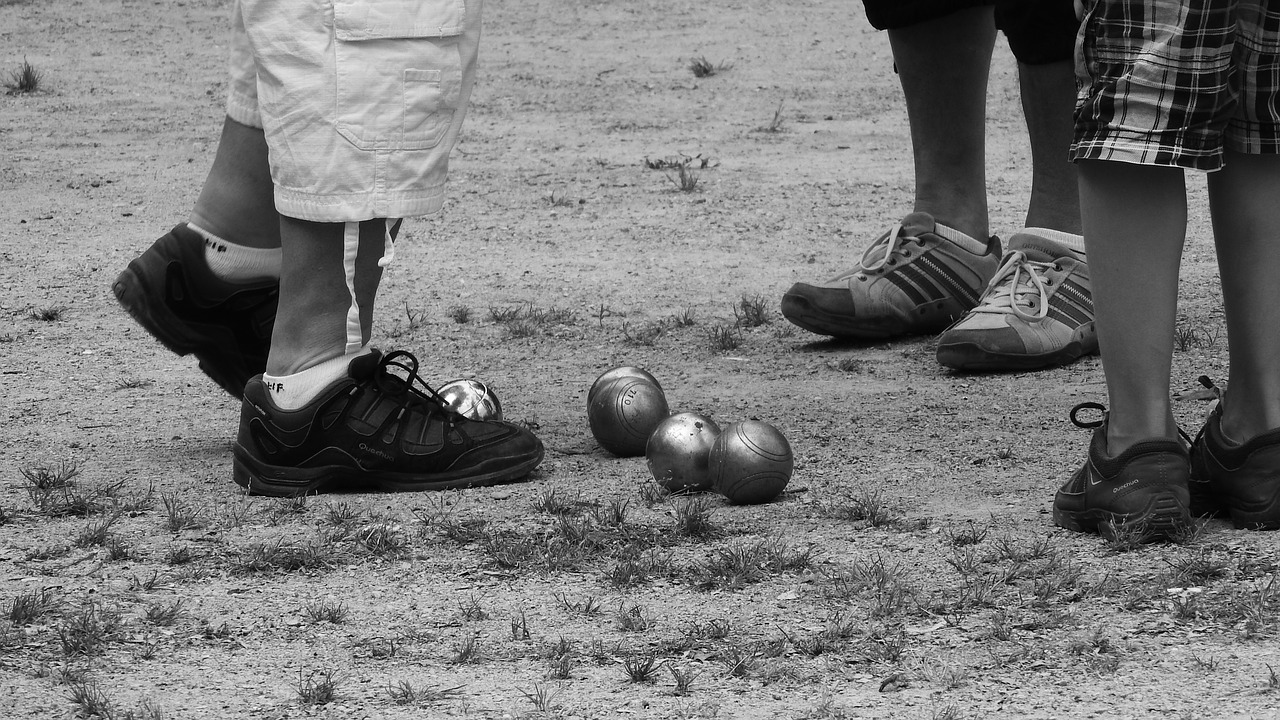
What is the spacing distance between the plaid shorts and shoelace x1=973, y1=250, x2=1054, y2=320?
173 centimetres

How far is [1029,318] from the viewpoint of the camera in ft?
15.3

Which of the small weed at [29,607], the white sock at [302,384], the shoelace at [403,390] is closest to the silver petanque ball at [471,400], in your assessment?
the shoelace at [403,390]

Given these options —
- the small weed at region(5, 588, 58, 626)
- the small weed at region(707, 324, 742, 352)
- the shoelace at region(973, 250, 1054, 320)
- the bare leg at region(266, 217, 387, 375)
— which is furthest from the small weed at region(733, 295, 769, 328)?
the small weed at region(5, 588, 58, 626)

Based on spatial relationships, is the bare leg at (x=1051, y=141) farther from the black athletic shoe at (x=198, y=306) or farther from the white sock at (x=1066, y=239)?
the black athletic shoe at (x=198, y=306)

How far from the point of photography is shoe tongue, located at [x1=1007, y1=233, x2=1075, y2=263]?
16.0ft

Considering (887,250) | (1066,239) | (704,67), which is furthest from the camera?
(704,67)

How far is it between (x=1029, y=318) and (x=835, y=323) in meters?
0.63

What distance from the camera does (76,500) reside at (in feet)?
11.3

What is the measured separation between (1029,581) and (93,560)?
185 centimetres

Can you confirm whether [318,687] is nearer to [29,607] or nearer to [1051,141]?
[29,607]

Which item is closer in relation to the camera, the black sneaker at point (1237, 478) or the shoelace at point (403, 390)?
the black sneaker at point (1237, 478)

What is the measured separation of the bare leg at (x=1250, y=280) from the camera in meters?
3.04

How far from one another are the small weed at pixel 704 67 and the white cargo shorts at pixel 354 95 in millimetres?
7507

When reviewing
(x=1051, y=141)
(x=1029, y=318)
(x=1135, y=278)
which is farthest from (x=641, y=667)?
(x=1051, y=141)
